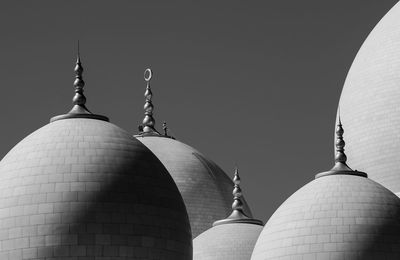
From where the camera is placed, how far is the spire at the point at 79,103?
7331cm

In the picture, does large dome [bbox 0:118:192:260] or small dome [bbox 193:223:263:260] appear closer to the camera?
large dome [bbox 0:118:192:260]

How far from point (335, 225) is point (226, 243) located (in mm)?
13090

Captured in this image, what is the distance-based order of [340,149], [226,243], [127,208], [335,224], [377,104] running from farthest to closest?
[377,104] < [226,243] < [340,149] < [335,224] < [127,208]

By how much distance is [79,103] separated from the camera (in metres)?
74.4

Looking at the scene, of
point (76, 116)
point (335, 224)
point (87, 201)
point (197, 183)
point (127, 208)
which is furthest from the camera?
point (197, 183)

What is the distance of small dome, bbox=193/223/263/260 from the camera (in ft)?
279

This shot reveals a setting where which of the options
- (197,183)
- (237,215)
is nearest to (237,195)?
(237,215)

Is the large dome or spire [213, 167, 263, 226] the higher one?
spire [213, 167, 263, 226]

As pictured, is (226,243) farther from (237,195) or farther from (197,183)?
(197,183)

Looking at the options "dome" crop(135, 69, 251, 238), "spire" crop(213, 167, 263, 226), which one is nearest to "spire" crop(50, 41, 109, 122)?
"spire" crop(213, 167, 263, 226)

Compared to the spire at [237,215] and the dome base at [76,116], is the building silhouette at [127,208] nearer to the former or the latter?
the dome base at [76,116]

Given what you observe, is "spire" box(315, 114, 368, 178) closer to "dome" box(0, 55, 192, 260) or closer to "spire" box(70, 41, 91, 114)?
"dome" box(0, 55, 192, 260)

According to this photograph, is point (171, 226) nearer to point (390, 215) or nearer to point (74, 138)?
point (74, 138)

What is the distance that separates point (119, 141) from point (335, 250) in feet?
32.7
